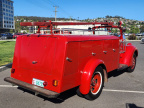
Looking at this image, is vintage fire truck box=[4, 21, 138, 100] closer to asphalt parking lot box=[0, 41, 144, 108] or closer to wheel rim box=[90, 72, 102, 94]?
wheel rim box=[90, 72, 102, 94]

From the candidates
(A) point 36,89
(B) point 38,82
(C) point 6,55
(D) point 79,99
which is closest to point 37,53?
(B) point 38,82

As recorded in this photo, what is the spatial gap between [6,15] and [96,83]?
112 m

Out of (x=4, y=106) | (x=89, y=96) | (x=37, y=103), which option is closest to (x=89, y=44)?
(x=89, y=96)

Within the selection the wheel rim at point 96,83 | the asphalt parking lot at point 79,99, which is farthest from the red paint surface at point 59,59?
the asphalt parking lot at point 79,99

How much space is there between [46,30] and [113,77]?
3.44 m

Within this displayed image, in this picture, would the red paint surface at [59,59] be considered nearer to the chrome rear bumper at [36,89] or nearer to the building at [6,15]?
the chrome rear bumper at [36,89]

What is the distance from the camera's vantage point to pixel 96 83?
4562 millimetres

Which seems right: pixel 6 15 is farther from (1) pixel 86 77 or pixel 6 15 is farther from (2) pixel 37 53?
(1) pixel 86 77

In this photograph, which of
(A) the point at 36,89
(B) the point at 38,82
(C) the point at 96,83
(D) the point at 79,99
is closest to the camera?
(A) the point at 36,89

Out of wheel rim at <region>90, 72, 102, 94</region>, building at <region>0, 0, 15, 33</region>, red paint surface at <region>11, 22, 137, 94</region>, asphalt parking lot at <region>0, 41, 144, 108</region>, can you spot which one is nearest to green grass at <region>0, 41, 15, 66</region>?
asphalt parking lot at <region>0, 41, 144, 108</region>

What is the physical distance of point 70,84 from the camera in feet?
12.1

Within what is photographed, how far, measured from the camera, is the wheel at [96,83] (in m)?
4.29

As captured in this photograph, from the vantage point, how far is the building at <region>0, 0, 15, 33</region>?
99088 mm

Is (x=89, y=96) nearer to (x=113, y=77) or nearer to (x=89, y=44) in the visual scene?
(x=89, y=44)
